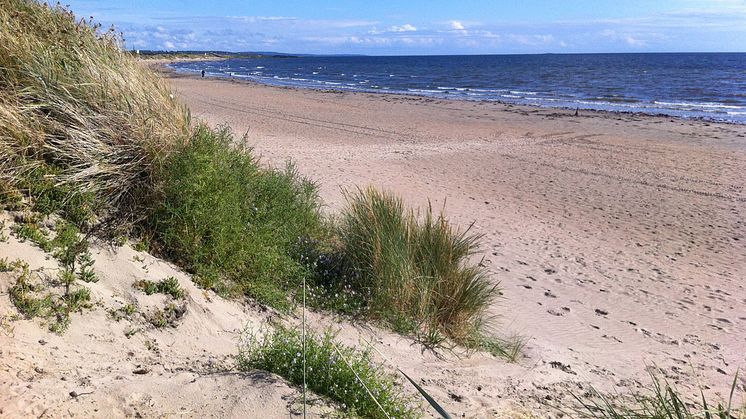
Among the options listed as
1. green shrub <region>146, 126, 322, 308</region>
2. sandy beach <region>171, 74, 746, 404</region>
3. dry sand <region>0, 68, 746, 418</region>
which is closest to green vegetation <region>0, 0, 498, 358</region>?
green shrub <region>146, 126, 322, 308</region>

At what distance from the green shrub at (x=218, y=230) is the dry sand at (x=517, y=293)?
0.25m

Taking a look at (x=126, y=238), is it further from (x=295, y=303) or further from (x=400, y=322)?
(x=400, y=322)

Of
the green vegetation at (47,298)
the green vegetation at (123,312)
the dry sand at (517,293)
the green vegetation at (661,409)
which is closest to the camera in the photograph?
the green vegetation at (661,409)

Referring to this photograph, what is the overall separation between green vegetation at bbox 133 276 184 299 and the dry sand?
0.07 m

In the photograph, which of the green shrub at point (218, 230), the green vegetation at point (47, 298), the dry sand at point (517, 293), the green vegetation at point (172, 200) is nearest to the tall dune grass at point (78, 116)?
the green vegetation at point (172, 200)

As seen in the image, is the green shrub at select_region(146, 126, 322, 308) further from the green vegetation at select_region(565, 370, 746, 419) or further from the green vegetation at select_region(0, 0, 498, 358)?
the green vegetation at select_region(565, 370, 746, 419)

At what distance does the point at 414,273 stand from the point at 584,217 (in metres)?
6.28

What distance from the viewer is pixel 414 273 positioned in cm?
547

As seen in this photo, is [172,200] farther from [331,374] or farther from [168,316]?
[331,374]

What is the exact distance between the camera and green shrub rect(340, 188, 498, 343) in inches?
212

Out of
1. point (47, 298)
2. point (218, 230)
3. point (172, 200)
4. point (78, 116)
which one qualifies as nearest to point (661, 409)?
point (47, 298)

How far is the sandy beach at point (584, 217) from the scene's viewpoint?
6.00m

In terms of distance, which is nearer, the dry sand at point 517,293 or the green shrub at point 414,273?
the dry sand at point 517,293

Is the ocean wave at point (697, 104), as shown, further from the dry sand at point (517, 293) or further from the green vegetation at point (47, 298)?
the green vegetation at point (47, 298)
